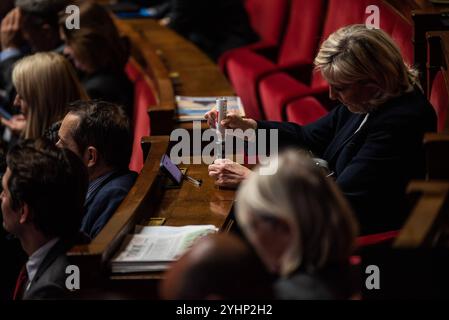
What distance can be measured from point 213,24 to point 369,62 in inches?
76.3

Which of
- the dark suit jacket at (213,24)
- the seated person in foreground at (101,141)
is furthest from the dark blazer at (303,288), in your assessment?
the dark suit jacket at (213,24)

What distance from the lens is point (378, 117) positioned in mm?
1562

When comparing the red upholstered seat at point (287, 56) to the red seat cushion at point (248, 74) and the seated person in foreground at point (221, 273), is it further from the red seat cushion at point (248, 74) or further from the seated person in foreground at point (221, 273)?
the seated person in foreground at point (221, 273)

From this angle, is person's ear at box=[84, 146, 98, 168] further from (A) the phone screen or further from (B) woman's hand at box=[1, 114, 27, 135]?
(B) woman's hand at box=[1, 114, 27, 135]

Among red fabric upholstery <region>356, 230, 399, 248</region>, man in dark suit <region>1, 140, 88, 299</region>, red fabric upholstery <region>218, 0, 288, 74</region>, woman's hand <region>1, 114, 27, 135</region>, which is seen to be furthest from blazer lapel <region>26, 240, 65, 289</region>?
red fabric upholstery <region>218, 0, 288, 74</region>

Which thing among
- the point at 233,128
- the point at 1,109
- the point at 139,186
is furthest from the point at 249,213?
the point at 1,109

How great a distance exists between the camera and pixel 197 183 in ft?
5.50

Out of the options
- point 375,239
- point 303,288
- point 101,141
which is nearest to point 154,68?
point 101,141

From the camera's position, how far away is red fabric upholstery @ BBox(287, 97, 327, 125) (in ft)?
7.48

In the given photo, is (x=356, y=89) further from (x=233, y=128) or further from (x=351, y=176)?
(x=233, y=128)

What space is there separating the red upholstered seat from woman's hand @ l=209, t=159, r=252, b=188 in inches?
42.5

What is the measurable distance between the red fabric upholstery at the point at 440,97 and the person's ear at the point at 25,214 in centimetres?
80

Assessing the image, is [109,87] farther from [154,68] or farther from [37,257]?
[37,257]
